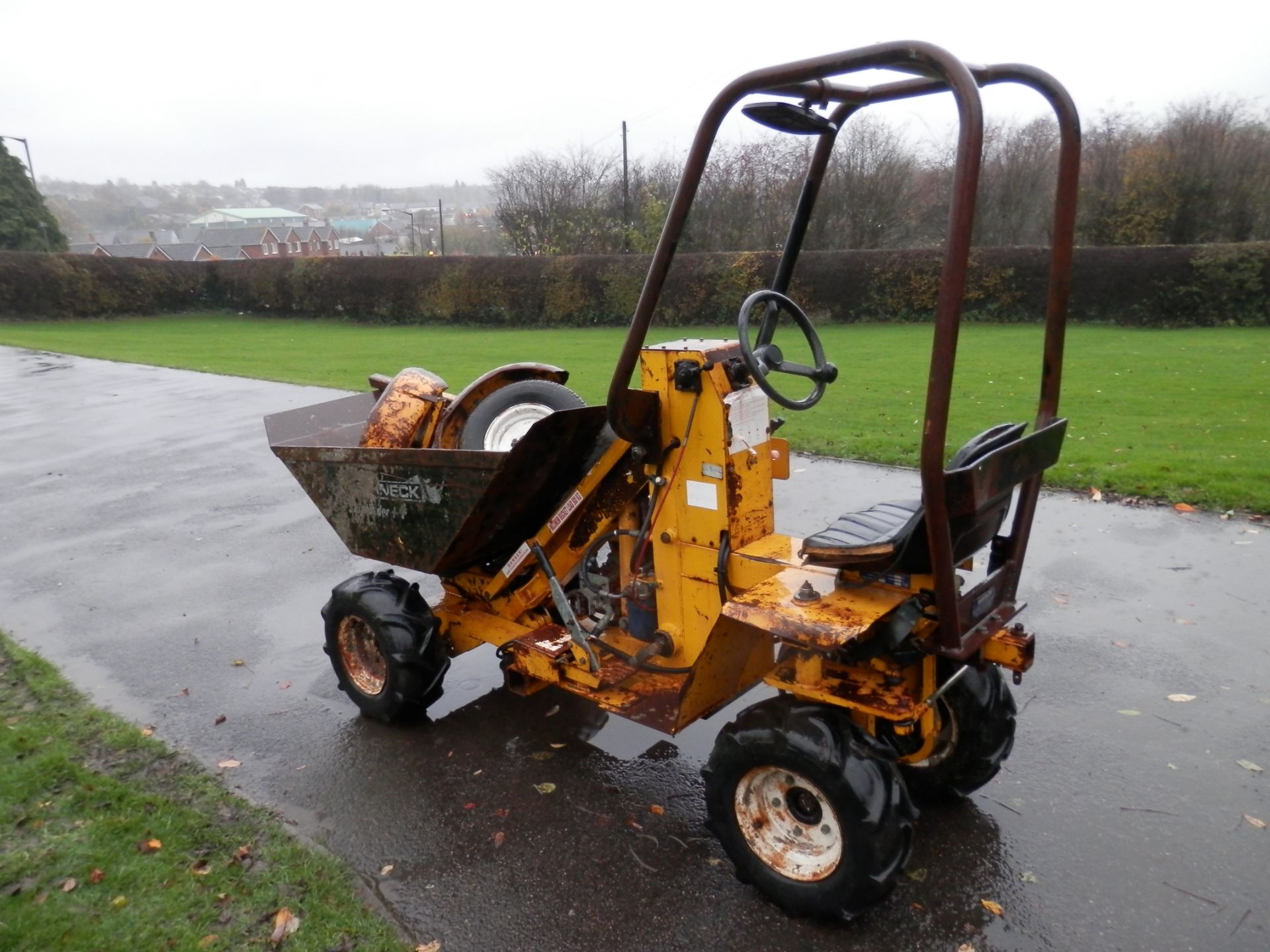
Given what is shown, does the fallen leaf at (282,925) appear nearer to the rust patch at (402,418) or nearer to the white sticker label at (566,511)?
the white sticker label at (566,511)

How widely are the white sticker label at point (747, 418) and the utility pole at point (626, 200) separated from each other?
27800 mm

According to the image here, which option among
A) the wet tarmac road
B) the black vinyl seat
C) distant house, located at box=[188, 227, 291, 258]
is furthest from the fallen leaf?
distant house, located at box=[188, 227, 291, 258]

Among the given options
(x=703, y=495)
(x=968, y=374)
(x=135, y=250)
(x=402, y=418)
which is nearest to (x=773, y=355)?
(x=703, y=495)

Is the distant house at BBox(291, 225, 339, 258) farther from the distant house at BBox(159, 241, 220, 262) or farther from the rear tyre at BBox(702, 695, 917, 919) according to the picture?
the rear tyre at BBox(702, 695, 917, 919)

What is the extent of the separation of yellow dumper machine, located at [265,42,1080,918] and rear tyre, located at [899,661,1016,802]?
1 centimetres

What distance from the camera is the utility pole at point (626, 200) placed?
30.7m

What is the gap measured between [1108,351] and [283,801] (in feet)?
50.2

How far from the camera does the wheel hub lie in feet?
15.0

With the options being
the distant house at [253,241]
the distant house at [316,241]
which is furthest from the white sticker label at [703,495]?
the distant house at [316,241]

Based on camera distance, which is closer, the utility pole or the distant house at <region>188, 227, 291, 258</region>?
the utility pole

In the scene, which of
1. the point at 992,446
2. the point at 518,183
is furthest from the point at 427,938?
the point at 518,183

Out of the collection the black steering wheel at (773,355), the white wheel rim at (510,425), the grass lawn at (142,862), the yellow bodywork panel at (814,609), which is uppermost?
the black steering wheel at (773,355)

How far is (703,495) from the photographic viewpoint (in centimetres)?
347

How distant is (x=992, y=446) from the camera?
295 centimetres
